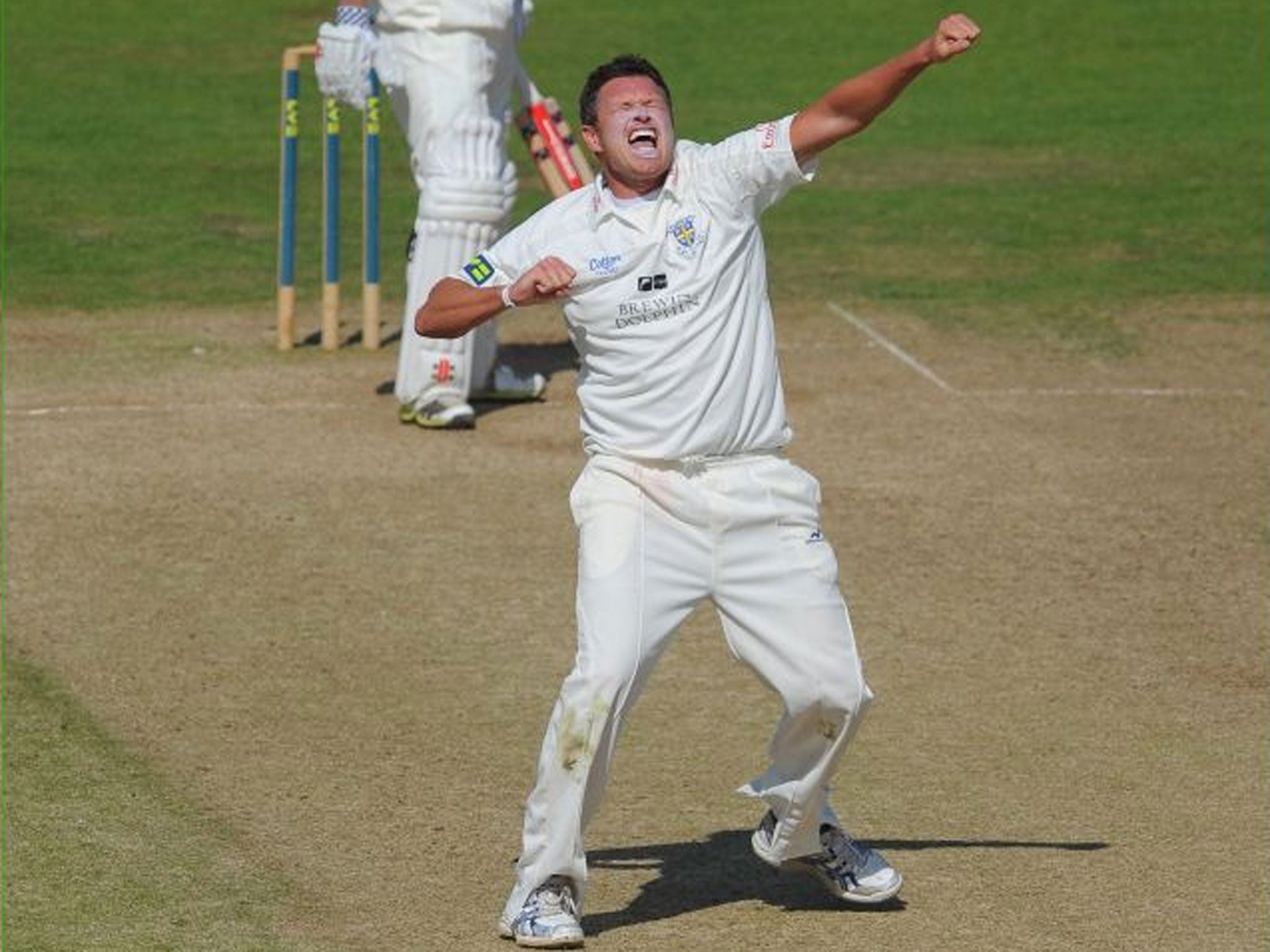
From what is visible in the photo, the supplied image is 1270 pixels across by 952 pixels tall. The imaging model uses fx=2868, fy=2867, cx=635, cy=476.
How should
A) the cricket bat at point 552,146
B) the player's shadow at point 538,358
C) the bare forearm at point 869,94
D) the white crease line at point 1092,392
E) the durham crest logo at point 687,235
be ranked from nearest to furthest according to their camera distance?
the bare forearm at point 869,94
the durham crest logo at point 687,235
the cricket bat at point 552,146
the white crease line at point 1092,392
the player's shadow at point 538,358

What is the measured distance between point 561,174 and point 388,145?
640 cm

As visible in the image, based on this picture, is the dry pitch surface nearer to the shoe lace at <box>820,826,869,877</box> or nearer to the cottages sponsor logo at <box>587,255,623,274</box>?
the shoe lace at <box>820,826,869,877</box>

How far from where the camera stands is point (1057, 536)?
12133mm

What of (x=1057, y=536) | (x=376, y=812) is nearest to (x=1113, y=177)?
(x=1057, y=536)

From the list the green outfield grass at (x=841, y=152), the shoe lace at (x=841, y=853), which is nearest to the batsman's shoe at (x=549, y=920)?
the shoe lace at (x=841, y=853)

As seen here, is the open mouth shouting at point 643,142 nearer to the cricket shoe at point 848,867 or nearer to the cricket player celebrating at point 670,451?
the cricket player celebrating at point 670,451

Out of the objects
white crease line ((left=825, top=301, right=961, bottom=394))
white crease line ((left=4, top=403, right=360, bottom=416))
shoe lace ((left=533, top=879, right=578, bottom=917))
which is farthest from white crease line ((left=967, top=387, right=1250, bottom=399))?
shoe lace ((left=533, top=879, right=578, bottom=917))

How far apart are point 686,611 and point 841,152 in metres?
13.1

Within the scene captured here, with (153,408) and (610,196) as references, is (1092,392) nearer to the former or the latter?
(153,408)

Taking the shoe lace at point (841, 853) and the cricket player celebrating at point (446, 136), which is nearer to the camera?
the shoe lace at point (841, 853)

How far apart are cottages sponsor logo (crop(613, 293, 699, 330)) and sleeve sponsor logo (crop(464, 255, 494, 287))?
1.29 feet

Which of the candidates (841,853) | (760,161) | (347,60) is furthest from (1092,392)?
(760,161)

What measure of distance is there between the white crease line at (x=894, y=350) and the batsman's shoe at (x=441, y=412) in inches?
99.2

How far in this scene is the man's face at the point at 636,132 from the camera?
308 inches
